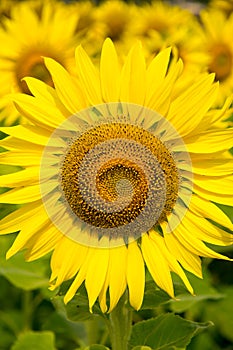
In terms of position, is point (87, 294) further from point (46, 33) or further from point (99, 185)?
point (46, 33)

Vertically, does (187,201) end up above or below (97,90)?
below

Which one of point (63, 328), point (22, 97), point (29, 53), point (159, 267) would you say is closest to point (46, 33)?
point (29, 53)

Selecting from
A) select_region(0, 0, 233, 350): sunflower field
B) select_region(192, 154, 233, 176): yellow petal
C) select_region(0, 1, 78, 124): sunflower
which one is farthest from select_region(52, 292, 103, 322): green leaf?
select_region(0, 1, 78, 124): sunflower

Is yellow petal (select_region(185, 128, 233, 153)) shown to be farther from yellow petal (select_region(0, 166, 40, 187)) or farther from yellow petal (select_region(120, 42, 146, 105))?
yellow petal (select_region(0, 166, 40, 187))

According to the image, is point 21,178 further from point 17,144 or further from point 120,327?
point 120,327

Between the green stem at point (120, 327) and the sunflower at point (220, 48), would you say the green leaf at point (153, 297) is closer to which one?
the green stem at point (120, 327)

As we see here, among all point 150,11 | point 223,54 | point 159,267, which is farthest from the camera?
point 150,11
